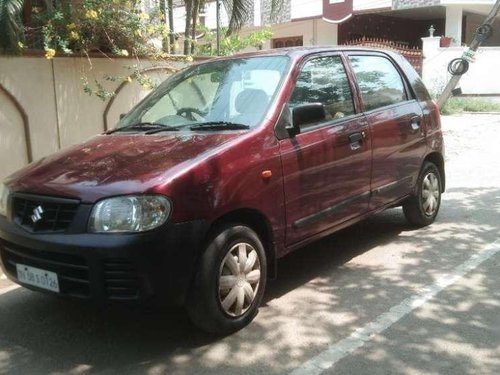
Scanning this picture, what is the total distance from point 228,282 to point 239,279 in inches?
3.9

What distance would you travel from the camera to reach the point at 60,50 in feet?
23.9

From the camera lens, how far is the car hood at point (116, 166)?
3453 mm

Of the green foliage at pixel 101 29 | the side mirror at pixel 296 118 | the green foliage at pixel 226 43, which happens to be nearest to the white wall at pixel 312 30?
the green foliage at pixel 226 43

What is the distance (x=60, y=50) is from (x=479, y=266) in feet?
17.4

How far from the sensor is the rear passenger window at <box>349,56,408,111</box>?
17.3 ft

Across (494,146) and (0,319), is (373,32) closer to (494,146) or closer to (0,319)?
(494,146)

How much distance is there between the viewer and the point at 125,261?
3318 mm

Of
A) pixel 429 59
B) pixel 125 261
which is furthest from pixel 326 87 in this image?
pixel 429 59

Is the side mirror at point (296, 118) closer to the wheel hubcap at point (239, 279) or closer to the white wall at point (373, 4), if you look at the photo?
the wheel hubcap at point (239, 279)

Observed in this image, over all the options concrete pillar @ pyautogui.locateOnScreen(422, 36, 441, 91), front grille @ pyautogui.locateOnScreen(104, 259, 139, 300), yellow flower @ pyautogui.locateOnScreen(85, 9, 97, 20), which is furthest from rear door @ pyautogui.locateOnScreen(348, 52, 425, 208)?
concrete pillar @ pyautogui.locateOnScreen(422, 36, 441, 91)

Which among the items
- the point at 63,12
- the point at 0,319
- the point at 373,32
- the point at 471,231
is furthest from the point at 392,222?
the point at 373,32

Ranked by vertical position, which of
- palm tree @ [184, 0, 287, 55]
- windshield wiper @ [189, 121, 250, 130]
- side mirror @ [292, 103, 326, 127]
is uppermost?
palm tree @ [184, 0, 287, 55]

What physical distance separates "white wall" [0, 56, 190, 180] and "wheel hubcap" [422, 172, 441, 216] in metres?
4.28

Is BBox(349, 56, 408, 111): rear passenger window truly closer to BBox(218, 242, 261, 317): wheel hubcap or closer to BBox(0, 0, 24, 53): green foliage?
BBox(218, 242, 261, 317): wheel hubcap
